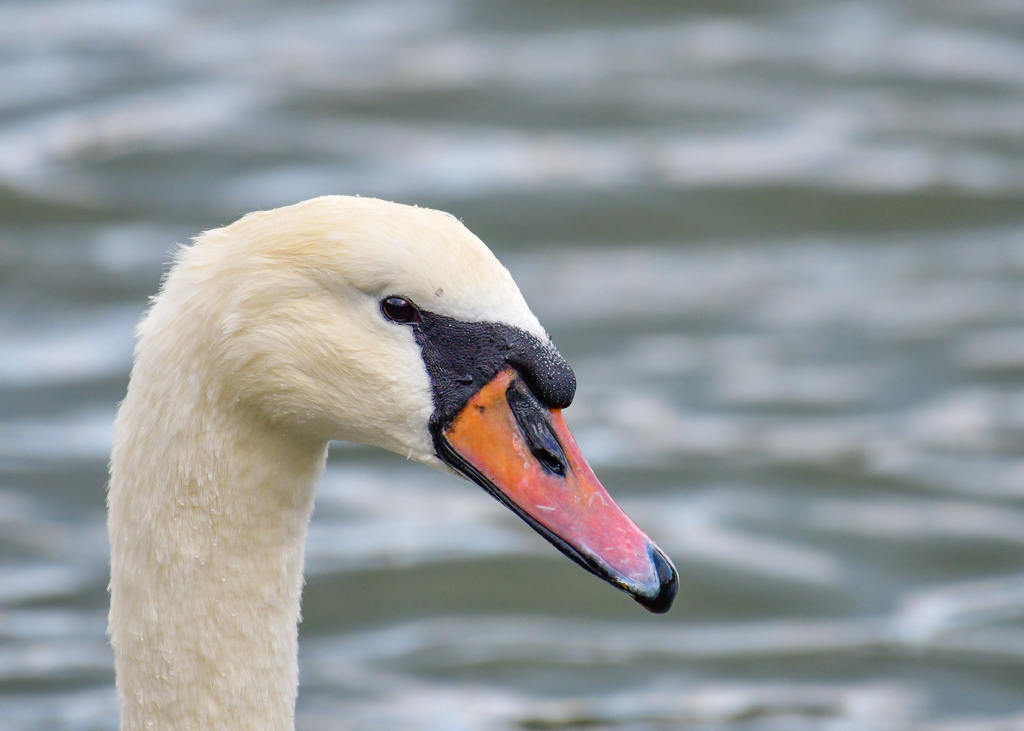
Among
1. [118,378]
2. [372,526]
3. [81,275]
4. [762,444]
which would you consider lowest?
[372,526]

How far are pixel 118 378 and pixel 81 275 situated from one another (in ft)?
3.38

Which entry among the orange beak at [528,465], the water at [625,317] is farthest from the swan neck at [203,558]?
the water at [625,317]

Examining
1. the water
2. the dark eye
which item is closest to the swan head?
the dark eye

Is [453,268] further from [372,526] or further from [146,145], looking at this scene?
[146,145]

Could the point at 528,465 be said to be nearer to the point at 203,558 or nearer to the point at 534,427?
the point at 534,427

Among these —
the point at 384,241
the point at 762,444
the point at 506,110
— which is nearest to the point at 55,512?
the point at 762,444

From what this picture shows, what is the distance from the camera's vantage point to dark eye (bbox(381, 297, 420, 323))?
3236mm

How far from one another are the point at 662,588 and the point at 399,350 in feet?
2.44

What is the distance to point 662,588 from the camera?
10.4 feet

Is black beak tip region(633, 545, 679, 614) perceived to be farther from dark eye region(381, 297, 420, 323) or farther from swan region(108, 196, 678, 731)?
dark eye region(381, 297, 420, 323)

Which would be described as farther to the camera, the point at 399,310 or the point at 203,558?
the point at 203,558

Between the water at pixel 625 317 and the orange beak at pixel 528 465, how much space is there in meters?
2.44

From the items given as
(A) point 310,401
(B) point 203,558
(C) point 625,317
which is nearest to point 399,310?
(A) point 310,401

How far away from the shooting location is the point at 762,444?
749 cm
